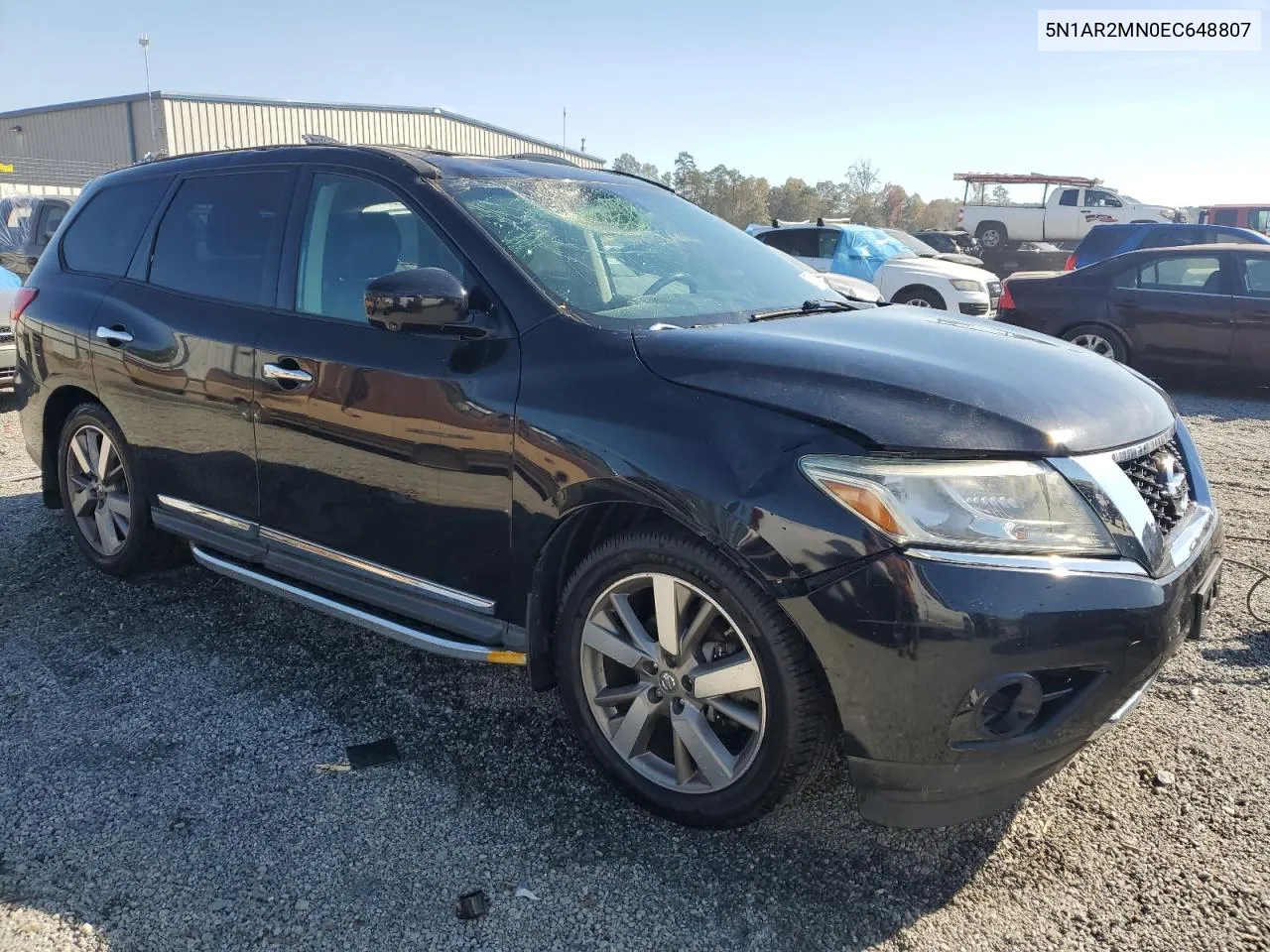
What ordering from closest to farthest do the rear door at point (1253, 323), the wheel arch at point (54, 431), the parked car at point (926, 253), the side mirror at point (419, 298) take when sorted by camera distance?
the side mirror at point (419, 298) → the wheel arch at point (54, 431) → the rear door at point (1253, 323) → the parked car at point (926, 253)

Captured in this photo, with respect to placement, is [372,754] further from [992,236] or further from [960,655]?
[992,236]

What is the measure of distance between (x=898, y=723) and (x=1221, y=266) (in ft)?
30.9

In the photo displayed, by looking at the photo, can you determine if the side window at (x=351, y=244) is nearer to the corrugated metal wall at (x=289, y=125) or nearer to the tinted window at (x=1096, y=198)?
the corrugated metal wall at (x=289, y=125)

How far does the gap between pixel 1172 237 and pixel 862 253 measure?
4.40m

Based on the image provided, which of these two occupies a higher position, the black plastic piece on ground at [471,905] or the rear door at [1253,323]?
the rear door at [1253,323]

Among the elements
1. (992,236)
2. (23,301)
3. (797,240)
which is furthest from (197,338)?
(992,236)

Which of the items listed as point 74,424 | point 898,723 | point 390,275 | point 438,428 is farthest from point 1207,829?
point 74,424

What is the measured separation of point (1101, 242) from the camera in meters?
14.5

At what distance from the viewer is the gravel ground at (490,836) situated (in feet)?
7.36

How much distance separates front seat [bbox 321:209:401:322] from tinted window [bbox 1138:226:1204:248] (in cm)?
1334

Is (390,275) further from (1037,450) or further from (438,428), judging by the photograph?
(1037,450)

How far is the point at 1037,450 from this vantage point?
2225mm

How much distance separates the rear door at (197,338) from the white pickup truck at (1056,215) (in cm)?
3221

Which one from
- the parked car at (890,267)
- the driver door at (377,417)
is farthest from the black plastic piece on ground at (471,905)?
the parked car at (890,267)
